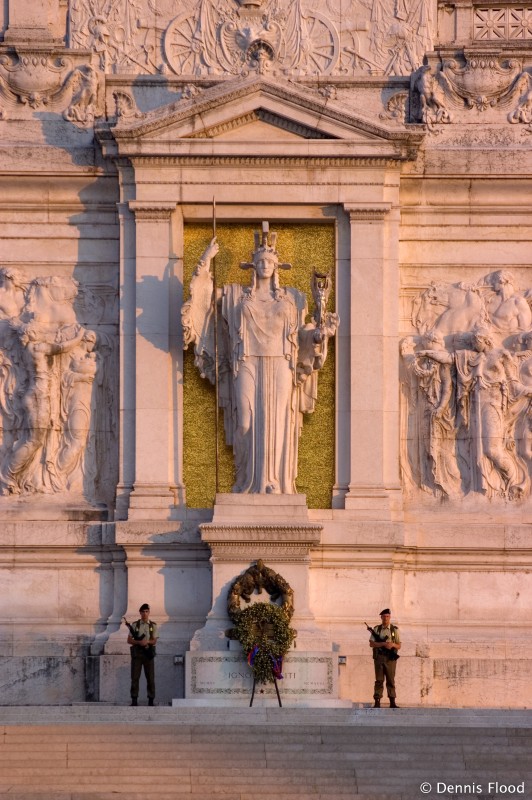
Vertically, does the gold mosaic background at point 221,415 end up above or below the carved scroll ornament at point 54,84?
below

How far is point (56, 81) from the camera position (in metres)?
34.8

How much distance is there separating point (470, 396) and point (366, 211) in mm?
2991

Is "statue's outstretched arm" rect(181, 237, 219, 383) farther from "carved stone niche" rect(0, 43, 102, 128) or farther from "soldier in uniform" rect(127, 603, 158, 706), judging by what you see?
"soldier in uniform" rect(127, 603, 158, 706)

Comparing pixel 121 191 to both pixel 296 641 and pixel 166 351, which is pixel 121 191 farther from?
pixel 296 641

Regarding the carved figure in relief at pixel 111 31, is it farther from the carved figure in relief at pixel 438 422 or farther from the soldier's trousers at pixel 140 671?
the soldier's trousers at pixel 140 671

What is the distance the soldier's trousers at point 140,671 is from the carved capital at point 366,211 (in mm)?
7064

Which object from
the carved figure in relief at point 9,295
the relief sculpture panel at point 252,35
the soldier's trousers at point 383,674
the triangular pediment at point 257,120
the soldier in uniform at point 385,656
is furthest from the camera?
the relief sculpture panel at point 252,35

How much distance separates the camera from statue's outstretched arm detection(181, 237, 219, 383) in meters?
33.5

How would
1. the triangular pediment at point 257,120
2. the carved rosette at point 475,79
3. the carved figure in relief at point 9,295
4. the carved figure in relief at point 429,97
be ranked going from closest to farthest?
the triangular pediment at point 257,120 → the carved figure in relief at point 9,295 → the carved figure in relief at point 429,97 → the carved rosette at point 475,79

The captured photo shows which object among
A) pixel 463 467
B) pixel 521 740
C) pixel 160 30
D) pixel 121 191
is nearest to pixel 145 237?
pixel 121 191

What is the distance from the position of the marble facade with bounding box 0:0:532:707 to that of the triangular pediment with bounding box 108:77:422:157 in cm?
4

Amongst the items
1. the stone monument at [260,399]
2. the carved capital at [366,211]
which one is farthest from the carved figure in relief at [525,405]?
the stone monument at [260,399]

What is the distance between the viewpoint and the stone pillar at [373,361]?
3388cm

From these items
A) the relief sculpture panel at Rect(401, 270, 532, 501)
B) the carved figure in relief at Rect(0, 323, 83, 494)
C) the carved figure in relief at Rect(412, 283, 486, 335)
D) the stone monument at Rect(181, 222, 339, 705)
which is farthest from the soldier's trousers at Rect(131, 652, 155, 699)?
the carved figure in relief at Rect(412, 283, 486, 335)
